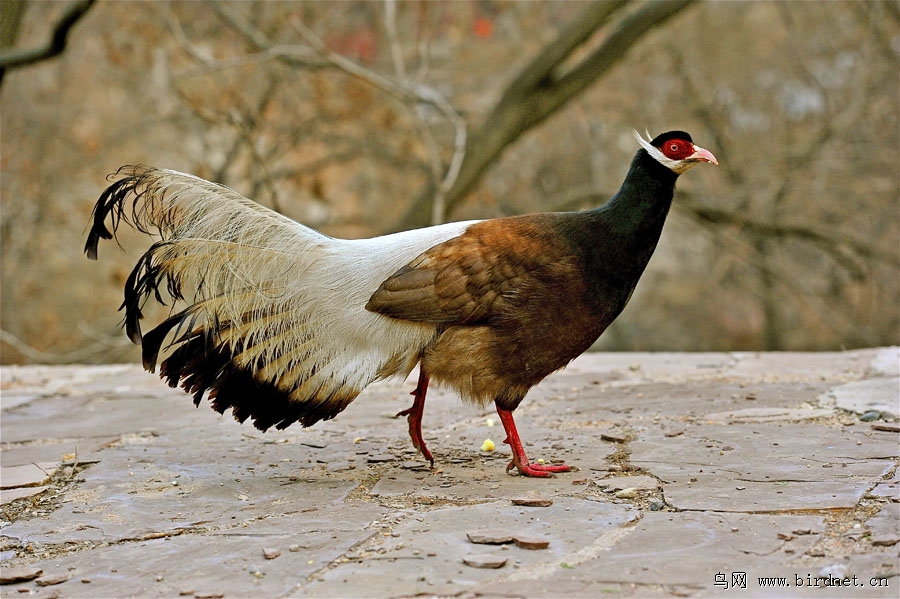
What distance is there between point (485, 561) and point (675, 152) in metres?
1.98

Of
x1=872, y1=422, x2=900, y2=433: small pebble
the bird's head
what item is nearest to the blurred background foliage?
the bird's head

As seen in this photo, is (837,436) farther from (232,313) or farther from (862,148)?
(862,148)

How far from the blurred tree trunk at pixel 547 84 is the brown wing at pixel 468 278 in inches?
208

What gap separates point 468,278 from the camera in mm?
A: 3670

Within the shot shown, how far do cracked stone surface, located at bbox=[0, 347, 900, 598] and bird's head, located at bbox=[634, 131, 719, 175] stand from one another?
1178 mm

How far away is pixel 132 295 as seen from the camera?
11.8 feet

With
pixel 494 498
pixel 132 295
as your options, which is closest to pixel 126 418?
pixel 132 295

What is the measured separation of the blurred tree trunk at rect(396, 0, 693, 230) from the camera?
8.55m

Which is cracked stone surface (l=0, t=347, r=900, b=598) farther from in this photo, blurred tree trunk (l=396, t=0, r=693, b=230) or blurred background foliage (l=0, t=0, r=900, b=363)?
blurred background foliage (l=0, t=0, r=900, b=363)

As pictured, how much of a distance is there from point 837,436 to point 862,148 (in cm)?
810

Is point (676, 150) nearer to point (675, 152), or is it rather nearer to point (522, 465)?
point (675, 152)

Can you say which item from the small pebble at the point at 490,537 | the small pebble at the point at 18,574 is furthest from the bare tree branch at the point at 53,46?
the small pebble at the point at 490,537

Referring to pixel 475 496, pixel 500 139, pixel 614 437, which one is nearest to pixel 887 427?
pixel 614 437

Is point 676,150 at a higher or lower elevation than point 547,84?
lower
